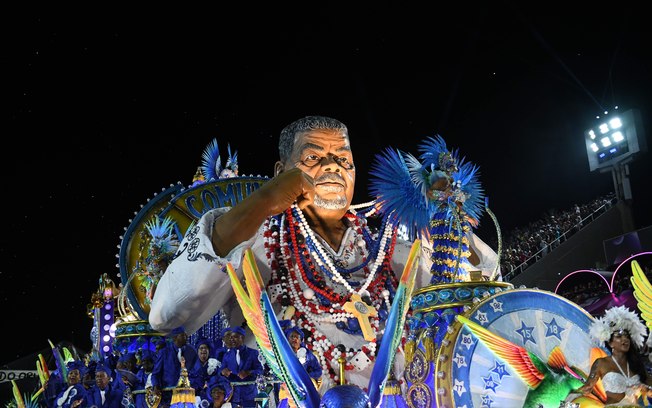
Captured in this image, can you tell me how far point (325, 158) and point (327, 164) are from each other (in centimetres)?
3

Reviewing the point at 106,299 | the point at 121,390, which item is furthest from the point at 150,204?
the point at 121,390

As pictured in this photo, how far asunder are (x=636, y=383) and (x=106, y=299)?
7004 millimetres

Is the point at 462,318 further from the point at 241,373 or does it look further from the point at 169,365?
the point at 169,365

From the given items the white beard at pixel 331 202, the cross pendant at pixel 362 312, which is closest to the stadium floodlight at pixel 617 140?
the white beard at pixel 331 202

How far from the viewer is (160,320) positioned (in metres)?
2.67

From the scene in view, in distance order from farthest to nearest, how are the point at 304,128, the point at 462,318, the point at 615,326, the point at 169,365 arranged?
the point at 169,365
the point at 615,326
the point at 462,318
the point at 304,128

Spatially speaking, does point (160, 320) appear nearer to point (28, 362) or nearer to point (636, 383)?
point (636, 383)

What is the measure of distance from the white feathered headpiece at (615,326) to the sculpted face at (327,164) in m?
1.53

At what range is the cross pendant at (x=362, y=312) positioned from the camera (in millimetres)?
2645

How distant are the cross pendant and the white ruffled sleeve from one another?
466 mm

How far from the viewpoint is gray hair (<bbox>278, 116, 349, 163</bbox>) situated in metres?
3.12

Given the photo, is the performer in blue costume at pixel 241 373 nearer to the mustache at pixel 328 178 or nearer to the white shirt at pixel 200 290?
the white shirt at pixel 200 290

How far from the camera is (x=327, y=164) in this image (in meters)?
3.00

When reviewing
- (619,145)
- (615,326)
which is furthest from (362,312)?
(619,145)
